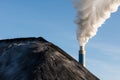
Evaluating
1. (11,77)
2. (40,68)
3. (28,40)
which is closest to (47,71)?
(40,68)

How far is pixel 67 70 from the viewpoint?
4900 centimetres

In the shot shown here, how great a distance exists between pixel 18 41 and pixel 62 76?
11.3 metres

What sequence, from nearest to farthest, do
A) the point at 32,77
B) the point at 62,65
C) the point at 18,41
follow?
the point at 32,77 → the point at 62,65 → the point at 18,41

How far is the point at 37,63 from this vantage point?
49.0 m

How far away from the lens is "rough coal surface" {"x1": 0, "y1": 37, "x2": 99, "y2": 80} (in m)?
47.6

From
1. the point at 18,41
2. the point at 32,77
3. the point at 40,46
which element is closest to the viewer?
the point at 32,77

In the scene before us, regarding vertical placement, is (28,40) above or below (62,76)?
above

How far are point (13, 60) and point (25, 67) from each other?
3561 mm

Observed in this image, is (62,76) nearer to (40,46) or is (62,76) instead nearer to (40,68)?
(40,68)

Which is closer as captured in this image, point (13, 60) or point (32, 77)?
point (32, 77)

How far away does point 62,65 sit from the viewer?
163 ft

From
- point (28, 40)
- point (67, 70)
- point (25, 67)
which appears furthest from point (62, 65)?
point (28, 40)

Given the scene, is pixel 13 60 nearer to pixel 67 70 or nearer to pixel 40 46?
pixel 40 46

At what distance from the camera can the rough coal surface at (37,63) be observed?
47.6 meters
